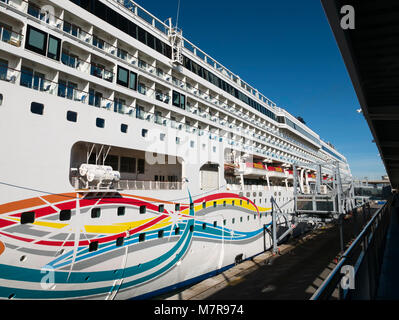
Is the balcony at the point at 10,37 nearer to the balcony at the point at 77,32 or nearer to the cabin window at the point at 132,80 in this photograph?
the balcony at the point at 77,32

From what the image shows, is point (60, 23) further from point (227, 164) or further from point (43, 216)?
point (227, 164)

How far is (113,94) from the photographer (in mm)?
10734

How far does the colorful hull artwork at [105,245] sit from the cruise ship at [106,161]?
4 cm

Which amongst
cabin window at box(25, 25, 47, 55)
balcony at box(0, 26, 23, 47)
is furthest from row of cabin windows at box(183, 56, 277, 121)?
balcony at box(0, 26, 23, 47)

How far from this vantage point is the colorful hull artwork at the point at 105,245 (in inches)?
267

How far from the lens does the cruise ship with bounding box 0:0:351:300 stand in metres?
7.08

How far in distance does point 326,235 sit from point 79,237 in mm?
23468

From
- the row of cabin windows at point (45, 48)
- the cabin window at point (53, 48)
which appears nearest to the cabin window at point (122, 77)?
the row of cabin windows at point (45, 48)

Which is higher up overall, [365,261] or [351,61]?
[351,61]

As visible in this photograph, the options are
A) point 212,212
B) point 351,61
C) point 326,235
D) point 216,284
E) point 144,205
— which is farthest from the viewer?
point 326,235

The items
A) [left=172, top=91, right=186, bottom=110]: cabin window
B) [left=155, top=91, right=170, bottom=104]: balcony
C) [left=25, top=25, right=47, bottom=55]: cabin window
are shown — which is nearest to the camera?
[left=25, top=25, right=47, bottom=55]: cabin window

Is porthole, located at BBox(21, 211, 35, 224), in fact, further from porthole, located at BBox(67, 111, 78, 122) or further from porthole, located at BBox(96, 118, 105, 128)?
porthole, located at BBox(96, 118, 105, 128)

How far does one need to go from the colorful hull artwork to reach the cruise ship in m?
0.04
